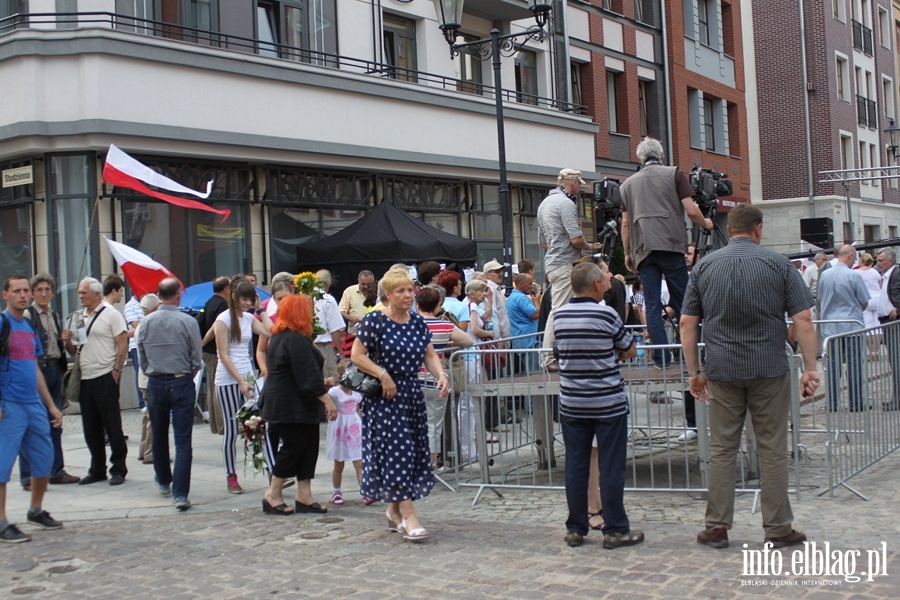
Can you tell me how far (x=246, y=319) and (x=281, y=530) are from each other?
252 cm

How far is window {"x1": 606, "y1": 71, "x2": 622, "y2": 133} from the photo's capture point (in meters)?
27.7

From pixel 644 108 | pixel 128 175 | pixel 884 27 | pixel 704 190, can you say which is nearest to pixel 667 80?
pixel 644 108

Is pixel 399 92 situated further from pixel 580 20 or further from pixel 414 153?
pixel 580 20

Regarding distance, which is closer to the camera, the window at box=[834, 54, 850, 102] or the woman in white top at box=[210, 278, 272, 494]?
the woman in white top at box=[210, 278, 272, 494]

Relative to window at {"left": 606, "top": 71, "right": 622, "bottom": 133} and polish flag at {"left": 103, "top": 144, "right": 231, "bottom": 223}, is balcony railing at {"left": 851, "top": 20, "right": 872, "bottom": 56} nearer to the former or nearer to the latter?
window at {"left": 606, "top": 71, "right": 622, "bottom": 133}

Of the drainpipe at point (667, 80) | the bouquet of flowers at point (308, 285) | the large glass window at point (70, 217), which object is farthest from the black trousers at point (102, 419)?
the drainpipe at point (667, 80)

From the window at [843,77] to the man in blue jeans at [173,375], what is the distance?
3784 cm

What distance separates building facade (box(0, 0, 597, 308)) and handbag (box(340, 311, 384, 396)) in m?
7.20

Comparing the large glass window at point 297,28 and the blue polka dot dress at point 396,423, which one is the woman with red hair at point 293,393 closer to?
the blue polka dot dress at point 396,423

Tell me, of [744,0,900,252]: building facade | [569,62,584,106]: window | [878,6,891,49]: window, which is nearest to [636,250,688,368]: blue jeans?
[569,62,584,106]: window

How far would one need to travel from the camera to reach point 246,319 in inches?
378

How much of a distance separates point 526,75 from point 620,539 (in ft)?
62.8

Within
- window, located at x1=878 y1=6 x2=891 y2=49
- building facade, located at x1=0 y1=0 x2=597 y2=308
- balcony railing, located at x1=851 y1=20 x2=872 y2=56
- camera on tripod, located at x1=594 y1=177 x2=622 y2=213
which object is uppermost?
window, located at x1=878 y1=6 x2=891 y2=49

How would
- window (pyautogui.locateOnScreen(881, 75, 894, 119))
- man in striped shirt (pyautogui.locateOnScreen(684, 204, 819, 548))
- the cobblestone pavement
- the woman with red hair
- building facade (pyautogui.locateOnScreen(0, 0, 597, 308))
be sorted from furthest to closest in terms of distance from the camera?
1. window (pyautogui.locateOnScreen(881, 75, 894, 119))
2. building facade (pyautogui.locateOnScreen(0, 0, 597, 308))
3. the woman with red hair
4. man in striped shirt (pyautogui.locateOnScreen(684, 204, 819, 548))
5. the cobblestone pavement
